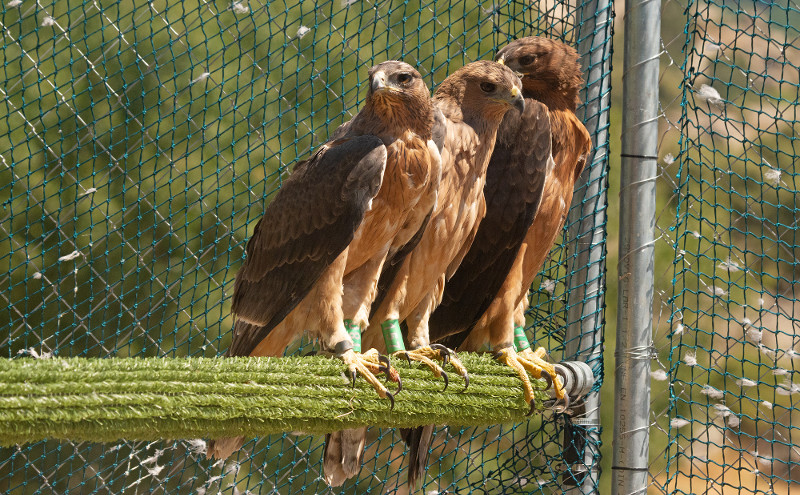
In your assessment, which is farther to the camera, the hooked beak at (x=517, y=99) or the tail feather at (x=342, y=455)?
the tail feather at (x=342, y=455)

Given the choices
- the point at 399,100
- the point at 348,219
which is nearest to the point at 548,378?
the point at 348,219

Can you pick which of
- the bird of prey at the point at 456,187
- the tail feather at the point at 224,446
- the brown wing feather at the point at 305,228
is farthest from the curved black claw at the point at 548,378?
the tail feather at the point at 224,446

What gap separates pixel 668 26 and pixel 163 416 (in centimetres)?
647

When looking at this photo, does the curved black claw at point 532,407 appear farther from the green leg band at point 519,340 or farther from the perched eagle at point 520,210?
the green leg band at point 519,340

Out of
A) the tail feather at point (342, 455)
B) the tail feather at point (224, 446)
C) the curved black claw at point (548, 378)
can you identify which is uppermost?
the tail feather at point (224, 446)

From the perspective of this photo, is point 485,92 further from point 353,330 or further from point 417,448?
point 417,448

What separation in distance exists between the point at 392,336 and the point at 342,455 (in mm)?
425

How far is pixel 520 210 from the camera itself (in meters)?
2.49

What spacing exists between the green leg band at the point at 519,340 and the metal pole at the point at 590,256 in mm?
173

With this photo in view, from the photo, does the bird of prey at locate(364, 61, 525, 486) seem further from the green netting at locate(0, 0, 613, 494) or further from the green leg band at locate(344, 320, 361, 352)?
the green netting at locate(0, 0, 613, 494)

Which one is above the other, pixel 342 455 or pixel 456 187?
pixel 456 187

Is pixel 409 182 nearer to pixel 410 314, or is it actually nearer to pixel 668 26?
pixel 410 314

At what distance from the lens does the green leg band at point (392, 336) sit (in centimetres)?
238

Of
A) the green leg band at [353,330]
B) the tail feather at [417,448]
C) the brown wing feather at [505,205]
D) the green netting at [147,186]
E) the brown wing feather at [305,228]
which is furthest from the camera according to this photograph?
the green netting at [147,186]
